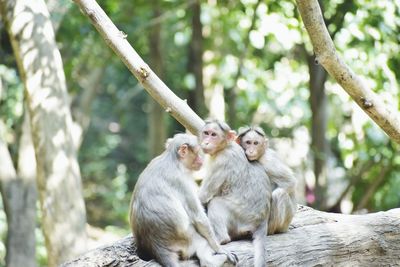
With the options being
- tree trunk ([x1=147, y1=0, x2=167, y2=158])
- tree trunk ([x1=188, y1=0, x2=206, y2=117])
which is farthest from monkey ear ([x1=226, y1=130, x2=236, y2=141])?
tree trunk ([x1=147, y1=0, x2=167, y2=158])

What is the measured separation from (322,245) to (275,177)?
2.34ft

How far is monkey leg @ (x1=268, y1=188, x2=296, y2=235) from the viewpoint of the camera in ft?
19.4

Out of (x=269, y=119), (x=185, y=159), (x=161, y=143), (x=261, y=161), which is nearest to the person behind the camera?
(x=185, y=159)

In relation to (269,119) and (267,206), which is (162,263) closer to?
(267,206)

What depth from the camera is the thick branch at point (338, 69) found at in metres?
5.01

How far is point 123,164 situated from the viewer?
20.0 m

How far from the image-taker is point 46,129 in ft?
25.7

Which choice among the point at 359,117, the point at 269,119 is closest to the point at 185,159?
the point at 359,117

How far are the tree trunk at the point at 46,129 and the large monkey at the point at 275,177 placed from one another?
260 centimetres

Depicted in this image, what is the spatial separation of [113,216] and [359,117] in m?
7.85

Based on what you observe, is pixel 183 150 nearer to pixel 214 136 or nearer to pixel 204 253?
pixel 214 136

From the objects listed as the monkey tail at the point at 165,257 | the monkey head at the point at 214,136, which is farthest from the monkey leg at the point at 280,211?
the monkey tail at the point at 165,257

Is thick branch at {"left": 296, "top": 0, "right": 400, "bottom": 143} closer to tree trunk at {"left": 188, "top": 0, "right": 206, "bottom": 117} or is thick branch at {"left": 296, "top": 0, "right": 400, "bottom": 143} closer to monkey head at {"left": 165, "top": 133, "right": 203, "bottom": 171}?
monkey head at {"left": 165, "top": 133, "right": 203, "bottom": 171}

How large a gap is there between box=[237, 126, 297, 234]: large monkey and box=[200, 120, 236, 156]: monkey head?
240 mm
